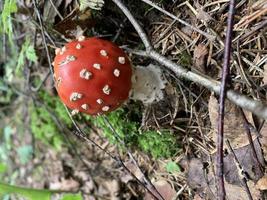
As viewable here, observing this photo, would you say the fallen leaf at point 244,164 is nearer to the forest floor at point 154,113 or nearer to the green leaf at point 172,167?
the forest floor at point 154,113

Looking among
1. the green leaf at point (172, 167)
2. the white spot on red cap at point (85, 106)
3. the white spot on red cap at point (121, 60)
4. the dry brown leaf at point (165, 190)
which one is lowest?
the dry brown leaf at point (165, 190)

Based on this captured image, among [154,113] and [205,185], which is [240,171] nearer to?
[205,185]

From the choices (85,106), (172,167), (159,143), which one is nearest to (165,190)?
(172,167)

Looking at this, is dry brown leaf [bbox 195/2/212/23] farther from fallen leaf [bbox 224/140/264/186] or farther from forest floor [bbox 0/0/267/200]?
fallen leaf [bbox 224/140/264/186]

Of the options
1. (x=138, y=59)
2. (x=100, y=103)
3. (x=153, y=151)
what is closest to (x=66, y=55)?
(x=100, y=103)

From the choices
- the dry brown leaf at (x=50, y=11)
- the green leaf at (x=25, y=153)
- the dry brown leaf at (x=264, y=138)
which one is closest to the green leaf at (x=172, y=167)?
the dry brown leaf at (x=264, y=138)

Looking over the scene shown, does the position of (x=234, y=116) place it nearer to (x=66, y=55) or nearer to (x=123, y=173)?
(x=66, y=55)

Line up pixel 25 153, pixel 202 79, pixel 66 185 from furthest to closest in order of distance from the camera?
pixel 25 153 → pixel 66 185 → pixel 202 79

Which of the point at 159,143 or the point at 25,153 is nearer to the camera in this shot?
the point at 159,143
